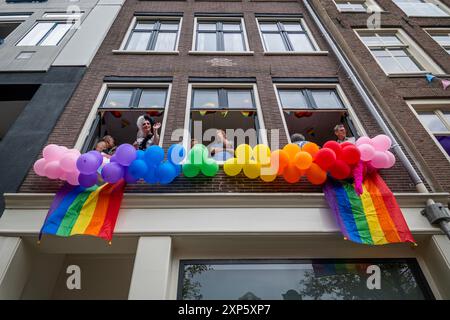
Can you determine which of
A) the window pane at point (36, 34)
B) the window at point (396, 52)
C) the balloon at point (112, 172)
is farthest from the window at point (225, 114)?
the window pane at point (36, 34)

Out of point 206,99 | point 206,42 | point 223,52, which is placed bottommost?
point 206,99

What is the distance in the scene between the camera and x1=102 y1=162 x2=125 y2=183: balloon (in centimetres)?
417

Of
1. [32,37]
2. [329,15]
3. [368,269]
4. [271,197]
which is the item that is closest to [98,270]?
[271,197]

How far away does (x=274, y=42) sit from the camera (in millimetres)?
8992

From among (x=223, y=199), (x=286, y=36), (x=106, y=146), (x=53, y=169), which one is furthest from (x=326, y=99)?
(x=53, y=169)

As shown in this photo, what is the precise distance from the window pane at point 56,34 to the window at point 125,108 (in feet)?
10.3

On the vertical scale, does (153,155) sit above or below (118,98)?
below

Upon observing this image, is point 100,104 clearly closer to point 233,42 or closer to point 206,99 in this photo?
point 206,99

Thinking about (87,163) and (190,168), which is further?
(190,168)

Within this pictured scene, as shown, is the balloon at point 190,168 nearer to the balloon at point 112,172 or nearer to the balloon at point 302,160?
the balloon at point 112,172

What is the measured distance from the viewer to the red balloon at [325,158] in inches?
168

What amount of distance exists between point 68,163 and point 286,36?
26.7ft
